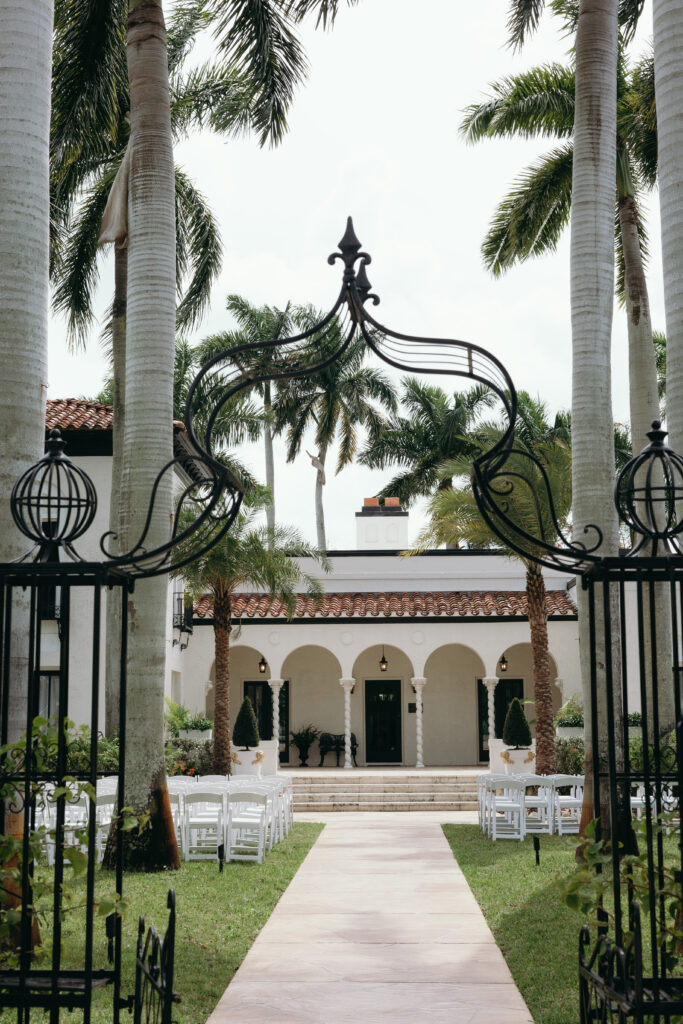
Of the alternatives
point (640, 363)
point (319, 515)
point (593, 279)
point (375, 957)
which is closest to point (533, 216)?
point (640, 363)

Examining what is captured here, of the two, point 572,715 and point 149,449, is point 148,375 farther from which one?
point 572,715

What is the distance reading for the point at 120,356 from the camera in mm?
18312

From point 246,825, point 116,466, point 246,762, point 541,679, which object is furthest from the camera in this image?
point 246,762

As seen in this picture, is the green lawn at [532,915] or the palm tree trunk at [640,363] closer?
the green lawn at [532,915]

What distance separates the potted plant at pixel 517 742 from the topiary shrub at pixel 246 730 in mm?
5632

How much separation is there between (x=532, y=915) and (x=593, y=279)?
22.3ft

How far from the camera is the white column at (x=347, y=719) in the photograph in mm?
27078

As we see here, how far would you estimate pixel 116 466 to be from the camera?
57.5ft

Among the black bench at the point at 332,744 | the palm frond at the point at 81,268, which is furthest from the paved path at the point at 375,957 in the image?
the black bench at the point at 332,744

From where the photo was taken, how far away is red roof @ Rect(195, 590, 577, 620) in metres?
28.2

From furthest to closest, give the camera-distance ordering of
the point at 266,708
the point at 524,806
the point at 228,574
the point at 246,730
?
the point at 266,708 → the point at 246,730 → the point at 228,574 → the point at 524,806

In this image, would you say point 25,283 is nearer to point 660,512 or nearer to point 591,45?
point 591,45

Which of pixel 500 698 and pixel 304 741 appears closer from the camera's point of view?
pixel 304 741

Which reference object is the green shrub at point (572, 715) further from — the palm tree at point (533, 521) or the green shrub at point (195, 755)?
the green shrub at point (195, 755)
